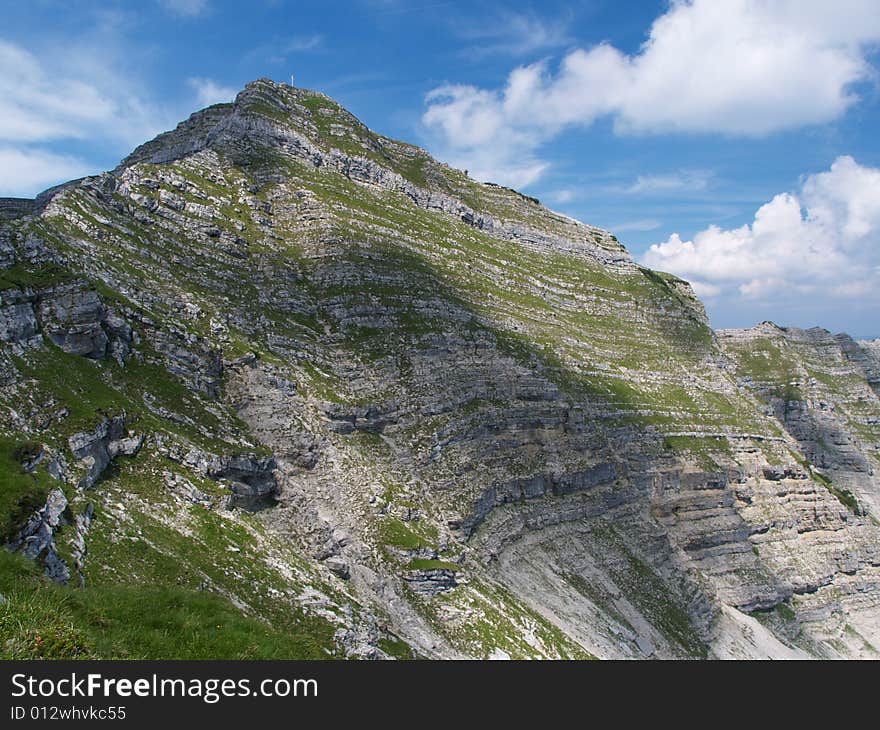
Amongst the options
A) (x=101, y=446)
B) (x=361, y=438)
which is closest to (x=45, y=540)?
(x=101, y=446)

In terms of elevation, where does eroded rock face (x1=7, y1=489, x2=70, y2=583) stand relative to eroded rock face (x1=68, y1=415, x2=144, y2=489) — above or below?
below

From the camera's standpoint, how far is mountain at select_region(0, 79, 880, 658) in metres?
45.1

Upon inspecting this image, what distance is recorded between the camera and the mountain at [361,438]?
45125 millimetres

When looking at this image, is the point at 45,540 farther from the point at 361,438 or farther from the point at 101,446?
the point at 361,438

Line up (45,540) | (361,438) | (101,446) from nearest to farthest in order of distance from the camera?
(45,540), (101,446), (361,438)

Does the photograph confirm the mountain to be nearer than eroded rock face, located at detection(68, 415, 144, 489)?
Yes

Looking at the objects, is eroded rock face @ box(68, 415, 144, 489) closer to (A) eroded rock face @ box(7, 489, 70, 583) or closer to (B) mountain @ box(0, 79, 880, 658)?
(B) mountain @ box(0, 79, 880, 658)

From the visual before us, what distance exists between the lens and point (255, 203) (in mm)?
118562

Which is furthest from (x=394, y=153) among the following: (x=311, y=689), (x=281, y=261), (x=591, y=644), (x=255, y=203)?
(x=311, y=689)

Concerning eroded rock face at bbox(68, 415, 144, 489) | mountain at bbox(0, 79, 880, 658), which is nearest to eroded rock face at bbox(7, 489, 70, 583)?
mountain at bbox(0, 79, 880, 658)

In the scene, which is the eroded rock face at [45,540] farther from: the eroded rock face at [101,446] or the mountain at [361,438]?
the eroded rock face at [101,446]

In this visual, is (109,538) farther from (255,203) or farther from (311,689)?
(255,203)

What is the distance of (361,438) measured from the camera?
83250 mm

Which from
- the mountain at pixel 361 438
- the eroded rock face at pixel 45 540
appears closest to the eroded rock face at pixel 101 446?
the mountain at pixel 361 438
